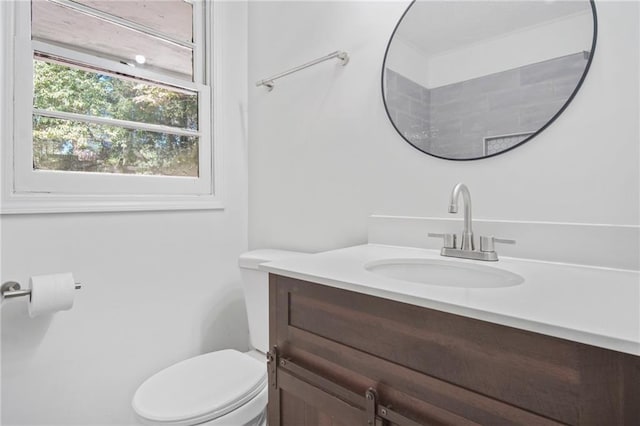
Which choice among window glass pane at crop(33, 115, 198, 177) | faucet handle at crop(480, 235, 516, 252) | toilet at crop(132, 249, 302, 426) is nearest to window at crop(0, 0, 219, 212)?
window glass pane at crop(33, 115, 198, 177)

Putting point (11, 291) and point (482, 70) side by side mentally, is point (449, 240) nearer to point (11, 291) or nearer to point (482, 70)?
point (482, 70)

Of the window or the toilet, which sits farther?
the window

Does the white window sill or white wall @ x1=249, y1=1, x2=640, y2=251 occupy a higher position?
white wall @ x1=249, y1=1, x2=640, y2=251

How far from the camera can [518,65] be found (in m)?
0.99

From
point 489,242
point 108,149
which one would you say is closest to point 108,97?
point 108,149

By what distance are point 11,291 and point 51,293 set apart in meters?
0.13

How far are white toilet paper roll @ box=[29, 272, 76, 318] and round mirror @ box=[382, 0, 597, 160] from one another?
1296 mm

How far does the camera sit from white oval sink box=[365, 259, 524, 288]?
878mm

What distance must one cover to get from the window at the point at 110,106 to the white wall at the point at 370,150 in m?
0.31

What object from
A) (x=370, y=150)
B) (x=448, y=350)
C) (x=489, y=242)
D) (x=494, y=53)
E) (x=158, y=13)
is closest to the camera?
(x=448, y=350)

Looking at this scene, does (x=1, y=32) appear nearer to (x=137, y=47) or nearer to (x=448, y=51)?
(x=137, y=47)

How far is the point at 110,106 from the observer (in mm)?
1410

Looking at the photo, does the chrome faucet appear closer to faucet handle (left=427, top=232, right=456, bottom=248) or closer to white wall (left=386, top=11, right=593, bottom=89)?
faucet handle (left=427, top=232, right=456, bottom=248)

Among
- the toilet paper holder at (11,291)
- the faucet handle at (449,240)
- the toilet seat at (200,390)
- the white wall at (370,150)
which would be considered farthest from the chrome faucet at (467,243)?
the toilet paper holder at (11,291)
